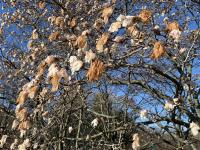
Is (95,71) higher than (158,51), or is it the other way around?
(158,51)

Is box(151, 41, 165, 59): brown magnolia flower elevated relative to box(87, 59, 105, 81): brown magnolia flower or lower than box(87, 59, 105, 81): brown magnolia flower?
elevated

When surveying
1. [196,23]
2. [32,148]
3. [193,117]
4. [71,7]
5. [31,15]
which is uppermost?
[31,15]

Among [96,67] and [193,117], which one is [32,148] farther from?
[96,67]

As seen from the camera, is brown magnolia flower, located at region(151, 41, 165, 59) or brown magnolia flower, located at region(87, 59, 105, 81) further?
brown magnolia flower, located at region(151, 41, 165, 59)

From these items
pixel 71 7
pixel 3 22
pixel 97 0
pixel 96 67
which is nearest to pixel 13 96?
pixel 3 22

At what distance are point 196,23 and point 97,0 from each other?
1992mm

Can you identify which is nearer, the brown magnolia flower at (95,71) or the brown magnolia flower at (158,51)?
the brown magnolia flower at (95,71)

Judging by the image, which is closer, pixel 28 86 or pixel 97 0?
pixel 28 86

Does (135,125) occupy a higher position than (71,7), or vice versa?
(71,7)

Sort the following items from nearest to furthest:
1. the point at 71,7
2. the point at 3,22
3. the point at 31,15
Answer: the point at 71,7 < the point at 31,15 < the point at 3,22

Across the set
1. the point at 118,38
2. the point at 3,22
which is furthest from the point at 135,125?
the point at 3,22

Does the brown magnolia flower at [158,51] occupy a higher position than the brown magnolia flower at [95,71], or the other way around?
the brown magnolia flower at [158,51]

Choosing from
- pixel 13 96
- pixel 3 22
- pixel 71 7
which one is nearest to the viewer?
pixel 71 7

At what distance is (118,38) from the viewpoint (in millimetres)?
4086
